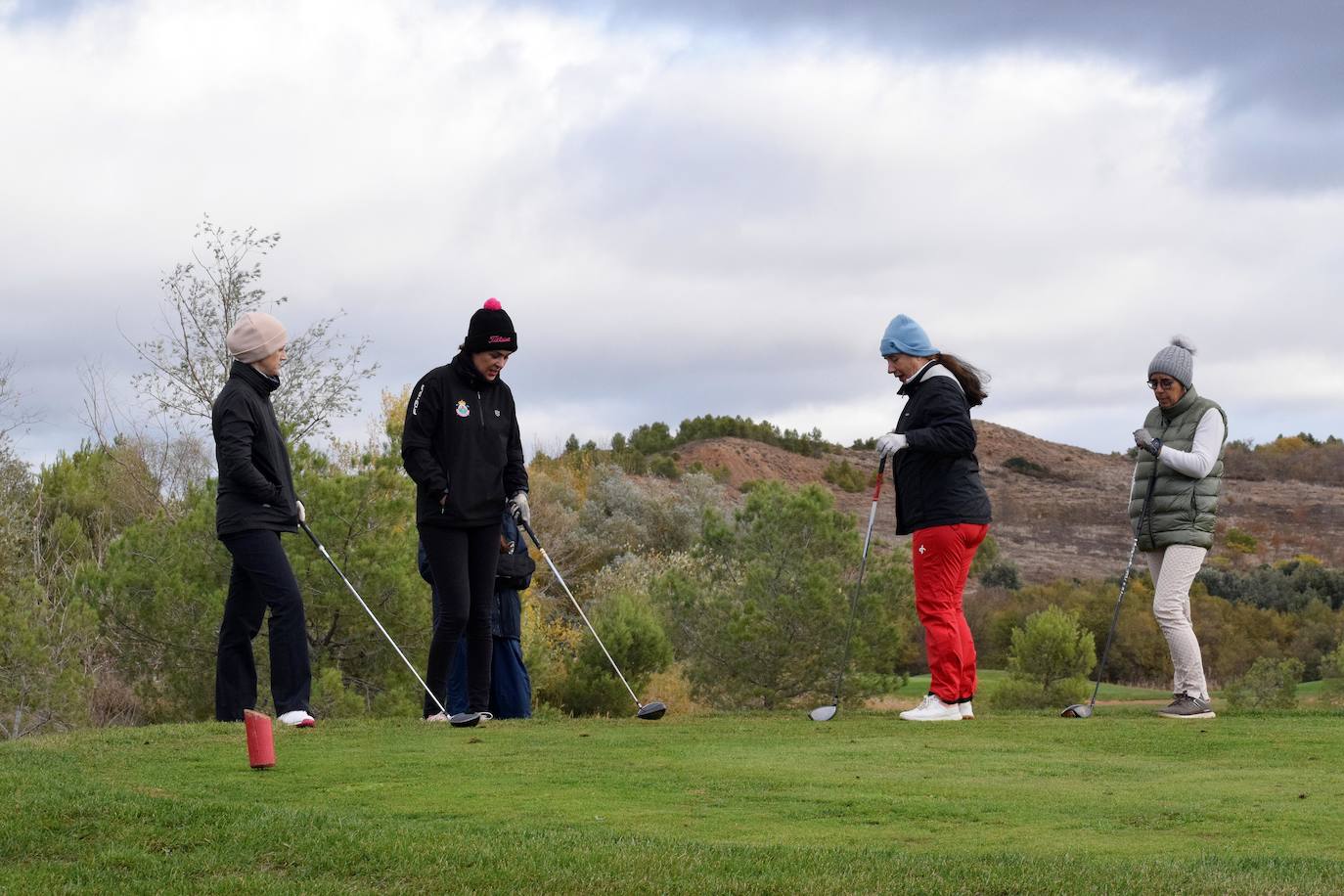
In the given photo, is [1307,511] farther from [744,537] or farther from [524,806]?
[524,806]

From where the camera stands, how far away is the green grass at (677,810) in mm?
4195

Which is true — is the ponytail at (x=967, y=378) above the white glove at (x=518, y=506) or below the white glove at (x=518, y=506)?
above

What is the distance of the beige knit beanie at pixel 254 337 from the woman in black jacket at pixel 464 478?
784 mm

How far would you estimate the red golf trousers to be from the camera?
318 inches

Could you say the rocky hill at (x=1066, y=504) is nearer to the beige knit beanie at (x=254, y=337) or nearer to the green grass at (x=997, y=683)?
the green grass at (x=997, y=683)

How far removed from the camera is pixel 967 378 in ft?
27.5

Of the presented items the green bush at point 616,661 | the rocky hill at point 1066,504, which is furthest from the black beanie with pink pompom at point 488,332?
the rocky hill at point 1066,504

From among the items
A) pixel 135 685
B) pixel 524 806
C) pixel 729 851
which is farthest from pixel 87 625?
pixel 729 851

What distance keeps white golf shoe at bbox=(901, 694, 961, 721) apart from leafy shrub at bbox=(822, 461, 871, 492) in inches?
1836

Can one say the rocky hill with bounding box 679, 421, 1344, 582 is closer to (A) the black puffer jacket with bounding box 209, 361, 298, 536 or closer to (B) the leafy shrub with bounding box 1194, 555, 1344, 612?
(B) the leafy shrub with bounding box 1194, 555, 1344, 612

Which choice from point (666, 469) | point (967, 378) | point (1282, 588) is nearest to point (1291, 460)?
point (666, 469)

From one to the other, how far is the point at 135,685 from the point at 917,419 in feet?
34.1

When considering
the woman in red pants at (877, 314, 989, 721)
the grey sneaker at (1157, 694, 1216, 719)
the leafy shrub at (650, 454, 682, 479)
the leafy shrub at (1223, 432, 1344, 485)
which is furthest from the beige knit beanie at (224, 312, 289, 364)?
the leafy shrub at (1223, 432, 1344, 485)

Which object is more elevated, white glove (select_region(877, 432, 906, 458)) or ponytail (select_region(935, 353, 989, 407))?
ponytail (select_region(935, 353, 989, 407))
